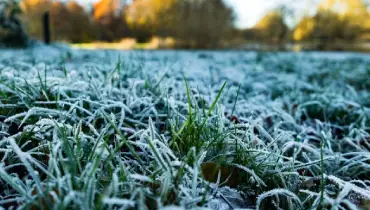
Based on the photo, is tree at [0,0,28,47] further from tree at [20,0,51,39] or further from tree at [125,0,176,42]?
tree at [20,0,51,39]

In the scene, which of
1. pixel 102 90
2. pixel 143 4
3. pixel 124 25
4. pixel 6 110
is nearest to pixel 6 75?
pixel 6 110

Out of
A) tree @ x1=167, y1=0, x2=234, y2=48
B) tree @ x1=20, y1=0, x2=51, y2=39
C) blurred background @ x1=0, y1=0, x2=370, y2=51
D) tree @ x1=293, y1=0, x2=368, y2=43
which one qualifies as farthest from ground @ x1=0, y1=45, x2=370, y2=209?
tree @ x1=20, y1=0, x2=51, y2=39

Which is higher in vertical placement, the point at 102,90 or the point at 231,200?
the point at 102,90

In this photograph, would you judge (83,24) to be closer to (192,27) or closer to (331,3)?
(192,27)

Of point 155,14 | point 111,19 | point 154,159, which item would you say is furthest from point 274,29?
point 154,159

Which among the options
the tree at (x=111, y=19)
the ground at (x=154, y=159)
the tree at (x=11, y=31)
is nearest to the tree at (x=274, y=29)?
the tree at (x=111, y=19)

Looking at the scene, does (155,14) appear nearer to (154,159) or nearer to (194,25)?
(194,25)

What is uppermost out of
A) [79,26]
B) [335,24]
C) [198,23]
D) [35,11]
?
[35,11]

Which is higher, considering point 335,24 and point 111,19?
point 111,19
